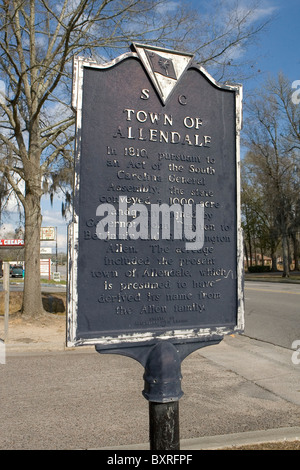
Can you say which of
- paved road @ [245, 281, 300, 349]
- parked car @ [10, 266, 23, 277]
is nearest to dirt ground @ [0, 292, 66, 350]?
paved road @ [245, 281, 300, 349]

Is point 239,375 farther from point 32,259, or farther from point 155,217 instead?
point 32,259

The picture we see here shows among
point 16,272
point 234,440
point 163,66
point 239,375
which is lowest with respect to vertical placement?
point 16,272

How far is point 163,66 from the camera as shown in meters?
2.93

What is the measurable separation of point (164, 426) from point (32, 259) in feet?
30.3

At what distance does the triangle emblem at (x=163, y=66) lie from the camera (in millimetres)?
2893

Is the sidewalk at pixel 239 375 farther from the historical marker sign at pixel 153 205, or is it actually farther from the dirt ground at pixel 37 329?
the historical marker sign at pixel 153 205

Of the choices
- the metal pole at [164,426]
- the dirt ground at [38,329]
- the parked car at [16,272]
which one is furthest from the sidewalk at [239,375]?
the parked car at [16,272]

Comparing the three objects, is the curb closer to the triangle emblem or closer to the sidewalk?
the sidewalk

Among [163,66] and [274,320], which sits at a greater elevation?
[163,66]

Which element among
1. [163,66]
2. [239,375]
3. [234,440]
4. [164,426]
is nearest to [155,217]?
[163,66]

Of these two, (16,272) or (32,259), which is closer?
(32,259)

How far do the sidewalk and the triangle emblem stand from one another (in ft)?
9.39

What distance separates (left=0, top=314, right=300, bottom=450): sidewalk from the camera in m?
4.04
